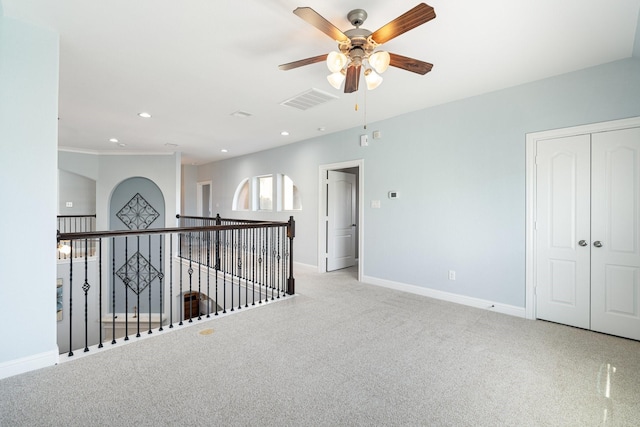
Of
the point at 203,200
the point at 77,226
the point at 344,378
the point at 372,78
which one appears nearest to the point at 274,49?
the point at 372,78

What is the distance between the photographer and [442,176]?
408 cm

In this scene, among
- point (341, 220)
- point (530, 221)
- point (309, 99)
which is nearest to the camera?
point (530, 221)

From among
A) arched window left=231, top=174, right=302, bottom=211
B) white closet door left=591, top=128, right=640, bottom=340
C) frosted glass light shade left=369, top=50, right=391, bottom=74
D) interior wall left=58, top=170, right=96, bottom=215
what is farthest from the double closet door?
interior wall left=58, top=170, right=96, bottom=215

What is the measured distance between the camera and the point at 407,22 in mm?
1835

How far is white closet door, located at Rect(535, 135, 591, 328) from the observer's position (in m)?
3.10

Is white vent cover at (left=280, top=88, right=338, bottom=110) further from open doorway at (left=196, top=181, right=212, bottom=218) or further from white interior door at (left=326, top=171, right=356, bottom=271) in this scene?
open doorway at (left=196, top=181, right=212, bottom=218)

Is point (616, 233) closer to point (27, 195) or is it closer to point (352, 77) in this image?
point (352, 77)

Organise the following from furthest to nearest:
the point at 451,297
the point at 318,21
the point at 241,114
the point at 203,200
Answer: the point at 203,200 < the point at 241,114 < the point at 451,297 < the point at 318,21

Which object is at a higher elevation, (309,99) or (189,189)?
(309,99)

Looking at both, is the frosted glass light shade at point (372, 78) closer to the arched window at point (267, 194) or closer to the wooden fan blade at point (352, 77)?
the wooden fan blade at point (352, 77)

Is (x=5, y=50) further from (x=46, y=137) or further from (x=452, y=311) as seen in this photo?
(x=452, y=311)

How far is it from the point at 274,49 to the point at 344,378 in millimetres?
2799

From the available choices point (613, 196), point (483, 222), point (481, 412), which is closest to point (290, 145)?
point (483, 222)

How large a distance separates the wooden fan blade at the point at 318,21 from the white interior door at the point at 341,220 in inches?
148
